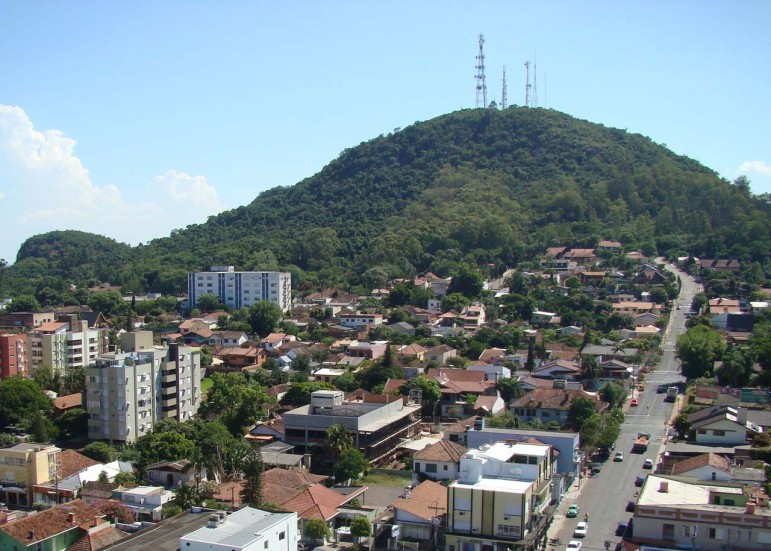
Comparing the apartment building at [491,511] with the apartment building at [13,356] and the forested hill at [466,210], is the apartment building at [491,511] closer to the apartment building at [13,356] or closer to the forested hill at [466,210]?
the apartment building at [13,356]

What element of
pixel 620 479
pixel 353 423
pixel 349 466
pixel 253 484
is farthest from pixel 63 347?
pixel 620 479

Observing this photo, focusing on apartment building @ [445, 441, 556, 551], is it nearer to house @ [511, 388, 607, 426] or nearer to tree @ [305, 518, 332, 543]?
tree @ [305, 518, 332, 543]

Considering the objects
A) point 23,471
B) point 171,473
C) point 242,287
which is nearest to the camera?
point 171,473

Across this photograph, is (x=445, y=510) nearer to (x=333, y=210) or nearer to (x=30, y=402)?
(x=30, y=402)

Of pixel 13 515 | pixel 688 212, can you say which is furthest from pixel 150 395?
pixel 688 212

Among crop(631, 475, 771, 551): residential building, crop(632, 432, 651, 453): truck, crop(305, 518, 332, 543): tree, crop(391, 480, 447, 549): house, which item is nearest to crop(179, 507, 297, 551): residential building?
crop(305, 518, 332, 543): tree

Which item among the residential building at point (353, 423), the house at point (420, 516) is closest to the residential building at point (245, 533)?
the house at point (420, 516)

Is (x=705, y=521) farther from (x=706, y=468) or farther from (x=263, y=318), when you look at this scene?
(x=263, y=318)
